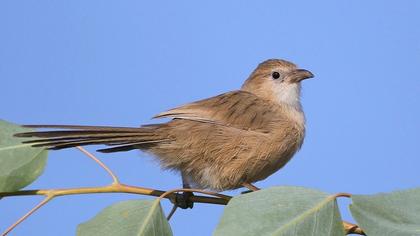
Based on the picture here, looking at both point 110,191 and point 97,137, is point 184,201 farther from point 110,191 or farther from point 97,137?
point 110,191

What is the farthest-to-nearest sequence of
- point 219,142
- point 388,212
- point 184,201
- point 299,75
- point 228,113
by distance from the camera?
point 299,75 → point 228,113 → point 219,142 → point 184,201 → point 388,212

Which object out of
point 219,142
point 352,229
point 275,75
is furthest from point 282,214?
point 275,75

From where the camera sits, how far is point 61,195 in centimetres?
236

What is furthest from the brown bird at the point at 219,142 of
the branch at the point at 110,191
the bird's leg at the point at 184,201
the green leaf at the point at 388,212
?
the green leaf at the point at 388,212

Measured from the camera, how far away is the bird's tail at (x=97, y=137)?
8.81 feet

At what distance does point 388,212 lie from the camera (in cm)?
209

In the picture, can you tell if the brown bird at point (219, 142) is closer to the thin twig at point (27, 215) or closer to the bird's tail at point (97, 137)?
the bird's tail at point (97, 137)

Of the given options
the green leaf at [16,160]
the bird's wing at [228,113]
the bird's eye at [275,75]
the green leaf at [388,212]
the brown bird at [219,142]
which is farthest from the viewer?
the bird's eye at [275,75]

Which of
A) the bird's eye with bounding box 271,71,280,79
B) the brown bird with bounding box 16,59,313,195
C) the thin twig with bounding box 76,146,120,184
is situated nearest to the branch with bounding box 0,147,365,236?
the thin twig with bounding box 76,146,120,184

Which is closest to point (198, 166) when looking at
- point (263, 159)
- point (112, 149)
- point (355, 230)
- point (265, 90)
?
point (263, 159)

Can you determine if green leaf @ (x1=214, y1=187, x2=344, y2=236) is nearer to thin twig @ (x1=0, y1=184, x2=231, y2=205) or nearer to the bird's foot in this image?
thin twig @ (x1=0, y1=184, x2=231, y2=205)

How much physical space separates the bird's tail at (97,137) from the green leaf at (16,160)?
0.06m

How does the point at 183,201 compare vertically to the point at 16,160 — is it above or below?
below

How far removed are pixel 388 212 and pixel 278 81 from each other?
2.76 m
